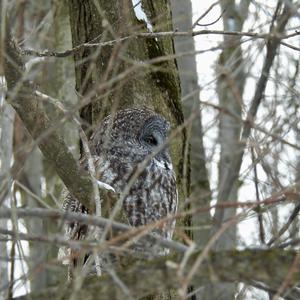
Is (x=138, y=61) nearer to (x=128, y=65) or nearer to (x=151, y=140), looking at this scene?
(x=128, y=65)

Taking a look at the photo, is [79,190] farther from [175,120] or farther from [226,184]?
[175,120]

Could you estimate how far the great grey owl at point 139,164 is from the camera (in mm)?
4039

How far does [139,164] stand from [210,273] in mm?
2110

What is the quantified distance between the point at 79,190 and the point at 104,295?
96 cm

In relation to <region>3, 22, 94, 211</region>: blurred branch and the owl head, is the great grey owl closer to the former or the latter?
the owl head

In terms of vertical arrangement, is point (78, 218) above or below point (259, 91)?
below

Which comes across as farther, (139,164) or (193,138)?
(193,138)

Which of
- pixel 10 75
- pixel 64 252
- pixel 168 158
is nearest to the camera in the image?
pixel 10 75

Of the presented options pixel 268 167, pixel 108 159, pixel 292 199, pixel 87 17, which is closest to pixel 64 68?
pixel 87 17

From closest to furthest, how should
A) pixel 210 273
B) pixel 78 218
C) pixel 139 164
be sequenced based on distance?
pixel 210 273
pixel 78 218
pixel 139 164

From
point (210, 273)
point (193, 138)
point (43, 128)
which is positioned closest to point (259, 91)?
point (210, 273)

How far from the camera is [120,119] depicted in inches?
162

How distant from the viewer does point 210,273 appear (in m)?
→ 2.03

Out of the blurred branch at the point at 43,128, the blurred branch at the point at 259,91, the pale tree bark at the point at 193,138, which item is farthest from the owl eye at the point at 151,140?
the blurred branch at the point at 259,91
